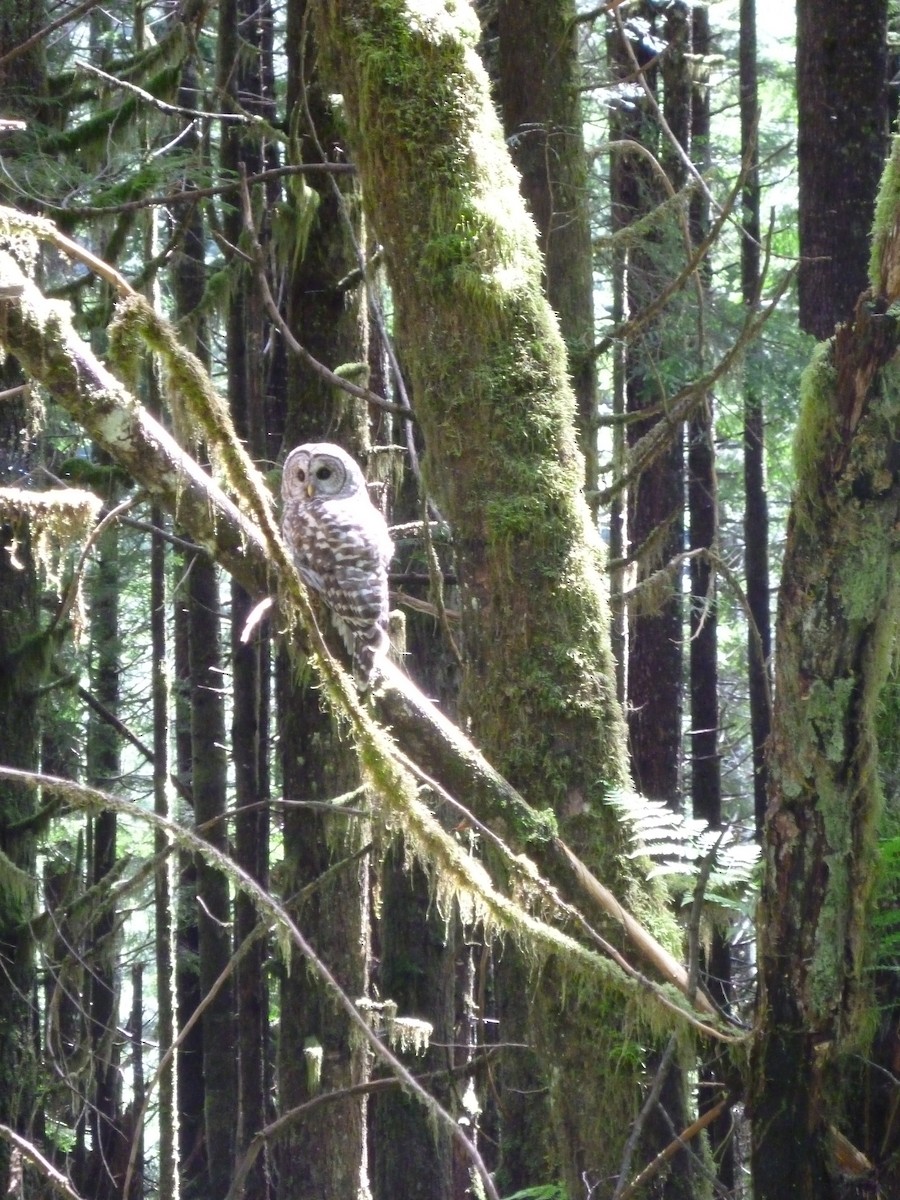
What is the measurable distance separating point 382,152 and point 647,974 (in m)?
2.70

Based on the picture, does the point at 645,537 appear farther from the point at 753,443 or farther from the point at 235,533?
the point at 235,533

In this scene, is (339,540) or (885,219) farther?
(339,540)

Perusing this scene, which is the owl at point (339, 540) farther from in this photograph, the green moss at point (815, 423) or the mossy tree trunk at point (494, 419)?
the green moss at point (815, 423)

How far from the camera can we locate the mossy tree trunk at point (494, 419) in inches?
139

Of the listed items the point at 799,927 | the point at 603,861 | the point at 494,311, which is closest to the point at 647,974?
the point at 603,861

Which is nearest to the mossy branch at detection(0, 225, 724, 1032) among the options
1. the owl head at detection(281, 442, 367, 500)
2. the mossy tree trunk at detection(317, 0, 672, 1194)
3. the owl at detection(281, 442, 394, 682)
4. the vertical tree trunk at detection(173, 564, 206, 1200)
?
the mossy tree trunk at detection(317, 0, 672, 1194)

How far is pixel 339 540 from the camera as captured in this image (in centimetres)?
518

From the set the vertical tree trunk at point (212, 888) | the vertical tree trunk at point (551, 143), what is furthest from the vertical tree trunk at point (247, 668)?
the vertical tree trunk at point (551, 143)

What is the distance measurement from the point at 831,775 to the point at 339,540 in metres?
2.91

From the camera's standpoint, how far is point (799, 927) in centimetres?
264

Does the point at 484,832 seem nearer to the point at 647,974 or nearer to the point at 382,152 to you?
the point at 647,974

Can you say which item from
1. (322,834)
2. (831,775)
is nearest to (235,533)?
(831,775)

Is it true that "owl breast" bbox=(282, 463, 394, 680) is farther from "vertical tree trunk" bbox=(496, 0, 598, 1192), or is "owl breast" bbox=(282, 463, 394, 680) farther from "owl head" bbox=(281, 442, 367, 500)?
"vertical tree trunk" bbox=(496, 0, 598, 1192)

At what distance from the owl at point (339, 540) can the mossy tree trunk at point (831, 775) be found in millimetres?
A: 1918
